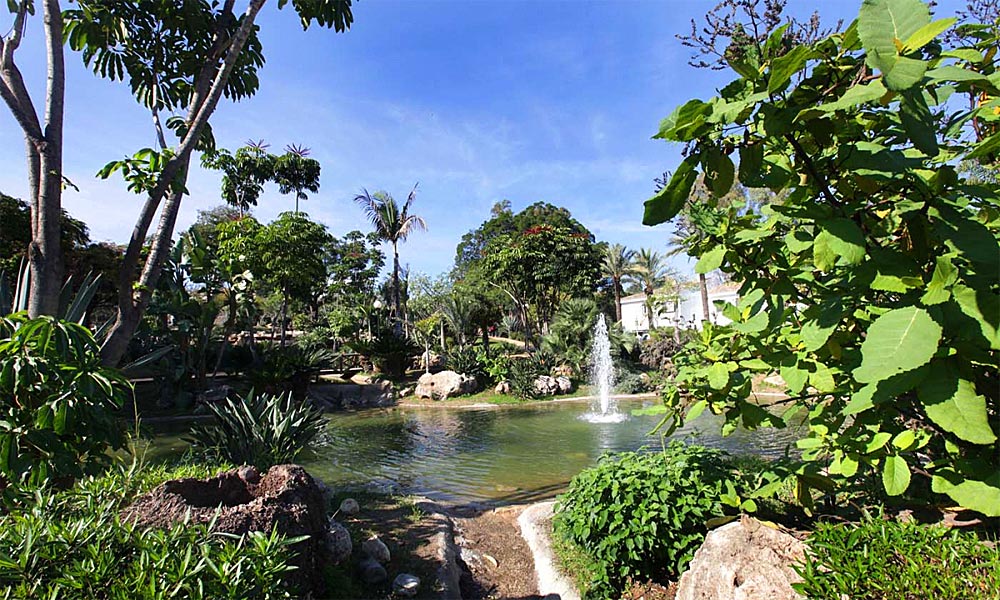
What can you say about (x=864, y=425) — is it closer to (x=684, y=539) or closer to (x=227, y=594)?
(x=684, y=539)

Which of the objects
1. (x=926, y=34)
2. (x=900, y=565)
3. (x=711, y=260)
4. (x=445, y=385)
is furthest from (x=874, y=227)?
(x=445, y=385)

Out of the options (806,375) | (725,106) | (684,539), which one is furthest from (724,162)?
(684,539)

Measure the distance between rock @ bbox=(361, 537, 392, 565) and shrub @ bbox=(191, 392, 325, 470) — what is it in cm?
232

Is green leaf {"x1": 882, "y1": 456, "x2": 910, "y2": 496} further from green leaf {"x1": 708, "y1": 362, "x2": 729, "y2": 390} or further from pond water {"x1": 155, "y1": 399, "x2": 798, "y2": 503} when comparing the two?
pond water {"x1": 155, "y1": 399, "x2": 798, "y2": 503}

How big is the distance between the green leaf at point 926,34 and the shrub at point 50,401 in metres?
3.05

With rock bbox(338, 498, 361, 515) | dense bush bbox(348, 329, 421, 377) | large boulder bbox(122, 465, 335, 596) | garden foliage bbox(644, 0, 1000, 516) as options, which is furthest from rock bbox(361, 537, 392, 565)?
dense bush bbox(348, 329, 421, 377)

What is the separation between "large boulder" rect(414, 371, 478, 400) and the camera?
18.1 metres

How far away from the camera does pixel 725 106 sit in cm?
110

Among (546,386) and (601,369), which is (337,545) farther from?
(601,369)

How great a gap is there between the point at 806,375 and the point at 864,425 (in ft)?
0.84

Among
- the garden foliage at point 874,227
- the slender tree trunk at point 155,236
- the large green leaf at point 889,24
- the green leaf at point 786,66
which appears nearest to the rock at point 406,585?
the slender tree trunk at point 155,236

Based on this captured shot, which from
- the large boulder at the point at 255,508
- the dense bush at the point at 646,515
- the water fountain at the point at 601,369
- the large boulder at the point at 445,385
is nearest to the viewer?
the large boulder at the point at 255,508

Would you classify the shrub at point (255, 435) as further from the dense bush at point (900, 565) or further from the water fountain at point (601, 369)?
the water fountain at point (601, 369)

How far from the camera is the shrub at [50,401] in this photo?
6.60 ft
